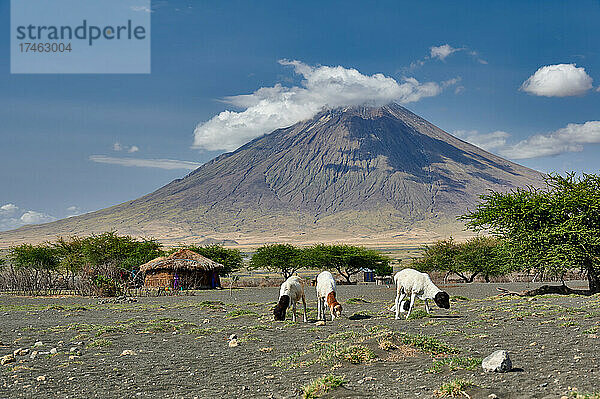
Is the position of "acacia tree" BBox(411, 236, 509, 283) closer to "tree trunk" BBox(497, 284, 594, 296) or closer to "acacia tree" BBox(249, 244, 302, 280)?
"acacia tree" BBox(249, 244, 302, 280)

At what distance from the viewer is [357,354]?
1058 centimetres

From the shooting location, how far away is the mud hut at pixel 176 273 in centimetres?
5288

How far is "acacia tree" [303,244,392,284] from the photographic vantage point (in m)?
68.6

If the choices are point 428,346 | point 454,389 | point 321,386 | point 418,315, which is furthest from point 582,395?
point 418,315

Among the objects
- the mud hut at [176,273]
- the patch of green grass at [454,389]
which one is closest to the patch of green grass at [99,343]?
the patch of green grass at [454,389]

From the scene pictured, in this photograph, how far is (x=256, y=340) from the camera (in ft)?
48.1

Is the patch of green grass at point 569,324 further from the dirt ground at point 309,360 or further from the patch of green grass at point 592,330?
the patch of green grass at point 592,330

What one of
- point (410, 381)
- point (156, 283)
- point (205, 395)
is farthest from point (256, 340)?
point (156, 283)

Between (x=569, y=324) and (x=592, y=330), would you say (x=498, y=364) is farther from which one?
(x=569, y=324)

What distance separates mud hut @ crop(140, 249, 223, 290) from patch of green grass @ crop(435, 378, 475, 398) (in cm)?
4563

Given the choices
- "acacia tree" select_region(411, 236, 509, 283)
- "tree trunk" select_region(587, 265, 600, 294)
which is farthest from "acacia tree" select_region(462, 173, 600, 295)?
"acacia tree" select_region(411, 236, 509, 283)

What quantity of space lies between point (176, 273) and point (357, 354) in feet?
148

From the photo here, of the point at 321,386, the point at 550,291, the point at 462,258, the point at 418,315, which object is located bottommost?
the point at 550,291

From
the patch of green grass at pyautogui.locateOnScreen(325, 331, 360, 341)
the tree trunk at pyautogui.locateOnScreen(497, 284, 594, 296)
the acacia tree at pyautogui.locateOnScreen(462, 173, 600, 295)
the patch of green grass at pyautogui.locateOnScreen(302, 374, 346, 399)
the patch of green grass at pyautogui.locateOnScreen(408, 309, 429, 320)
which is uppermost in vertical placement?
the acacia tree at pyautogui.locateOnScreen(462, 173, 600, 295)
